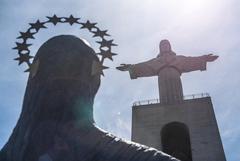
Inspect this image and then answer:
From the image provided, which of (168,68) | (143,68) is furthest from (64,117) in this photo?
(143,68)

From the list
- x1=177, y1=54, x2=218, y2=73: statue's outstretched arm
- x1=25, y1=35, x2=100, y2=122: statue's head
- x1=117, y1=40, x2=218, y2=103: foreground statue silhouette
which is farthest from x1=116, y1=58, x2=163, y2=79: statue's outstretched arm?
x1=25, y1=35, x2=100, y2=122: statue's head

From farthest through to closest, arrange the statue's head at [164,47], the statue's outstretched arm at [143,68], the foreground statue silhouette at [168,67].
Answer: the statue's head at [164,47] < the statue's outstretched arm at [143,68] < the foreground statue silhouette at [168,67]

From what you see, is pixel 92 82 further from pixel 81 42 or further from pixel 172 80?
pixel 172 80

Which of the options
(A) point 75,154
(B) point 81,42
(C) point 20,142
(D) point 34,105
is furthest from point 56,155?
(B) point 81,42

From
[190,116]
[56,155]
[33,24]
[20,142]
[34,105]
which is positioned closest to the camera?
[56,155]

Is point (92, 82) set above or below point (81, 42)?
below

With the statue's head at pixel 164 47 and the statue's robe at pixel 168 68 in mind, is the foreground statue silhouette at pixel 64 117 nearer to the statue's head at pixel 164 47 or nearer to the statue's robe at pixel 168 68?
the statue's robe at pixel 168 68

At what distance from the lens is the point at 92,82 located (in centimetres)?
582

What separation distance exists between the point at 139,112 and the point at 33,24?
17.5 m

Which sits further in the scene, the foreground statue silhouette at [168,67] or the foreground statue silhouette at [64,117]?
the foreground statue silhouette at [168,67]

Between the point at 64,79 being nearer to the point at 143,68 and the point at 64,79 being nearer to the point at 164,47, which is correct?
Result: the point at 143,68

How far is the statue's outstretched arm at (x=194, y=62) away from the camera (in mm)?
26739

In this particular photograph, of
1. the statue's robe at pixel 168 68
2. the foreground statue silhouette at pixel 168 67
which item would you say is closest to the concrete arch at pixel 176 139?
the statue's robe at pixel 168 68

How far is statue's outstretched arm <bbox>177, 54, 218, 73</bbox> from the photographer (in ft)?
87.7
